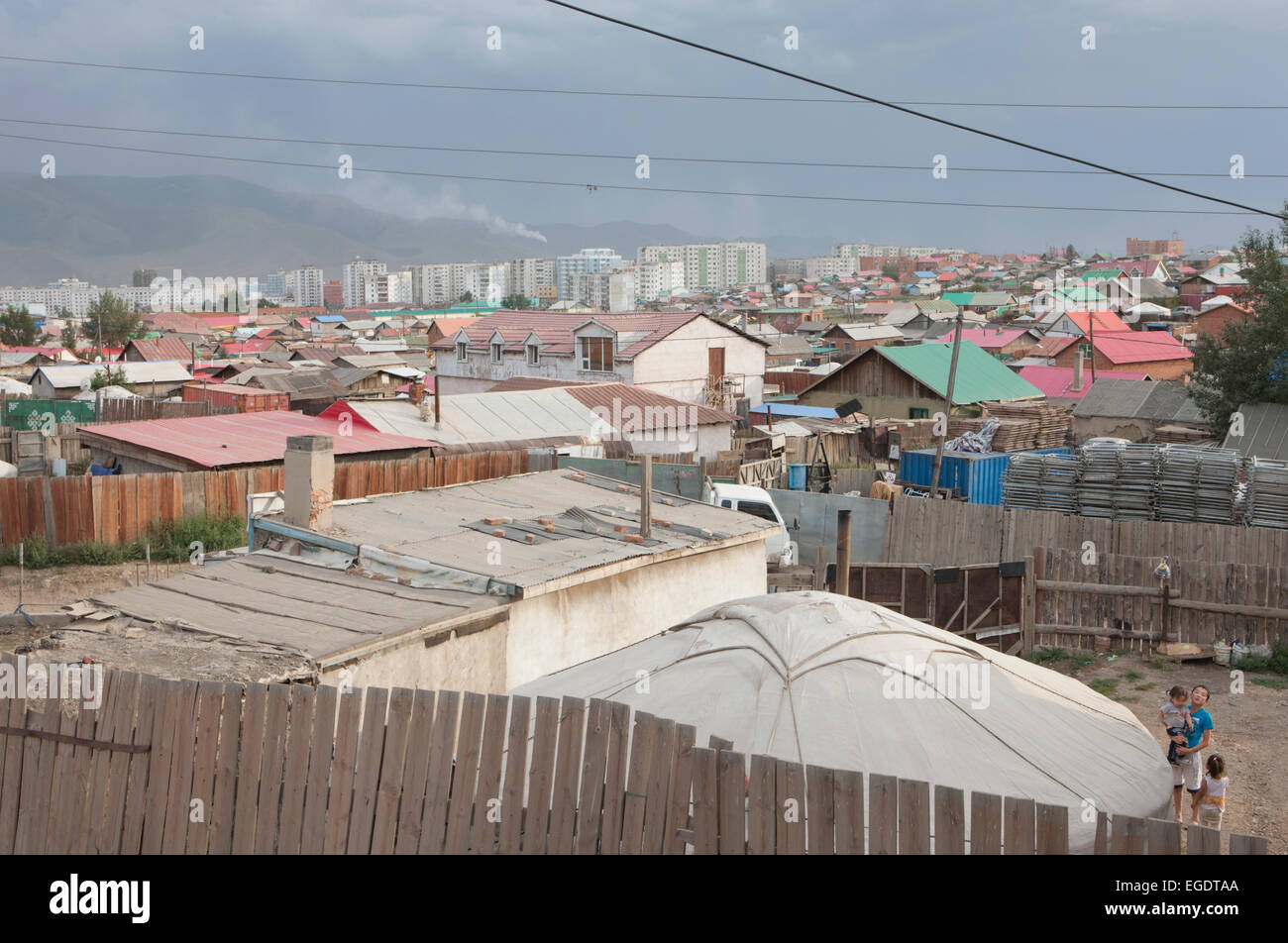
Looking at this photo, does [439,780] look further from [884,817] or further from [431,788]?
[884,817]

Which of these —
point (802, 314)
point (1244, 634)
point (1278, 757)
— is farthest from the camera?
point (802, 314)

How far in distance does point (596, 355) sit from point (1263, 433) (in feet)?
75.5

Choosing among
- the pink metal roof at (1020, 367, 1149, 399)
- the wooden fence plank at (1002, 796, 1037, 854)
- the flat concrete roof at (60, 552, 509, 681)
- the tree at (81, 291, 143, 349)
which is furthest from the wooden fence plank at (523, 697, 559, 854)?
the tree at (81, 291, 143, 349)

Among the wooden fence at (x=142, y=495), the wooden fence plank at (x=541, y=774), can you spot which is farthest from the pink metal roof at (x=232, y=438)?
the wooden fence plank at (x=541, y=774)

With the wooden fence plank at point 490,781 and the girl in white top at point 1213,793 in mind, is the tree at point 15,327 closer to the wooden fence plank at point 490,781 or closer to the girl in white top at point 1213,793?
the wooden fence plank at point 490,781

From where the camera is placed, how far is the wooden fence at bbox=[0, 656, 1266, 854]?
502cm

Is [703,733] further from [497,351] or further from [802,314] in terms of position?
[802,314]

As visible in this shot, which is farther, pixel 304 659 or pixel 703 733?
pixel 304 659

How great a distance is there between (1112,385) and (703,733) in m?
36.4

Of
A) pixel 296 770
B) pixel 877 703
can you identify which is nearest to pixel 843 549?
pixel 877 703

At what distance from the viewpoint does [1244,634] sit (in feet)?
46.2

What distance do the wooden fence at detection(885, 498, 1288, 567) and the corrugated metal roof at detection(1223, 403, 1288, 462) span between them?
34.2 ft
